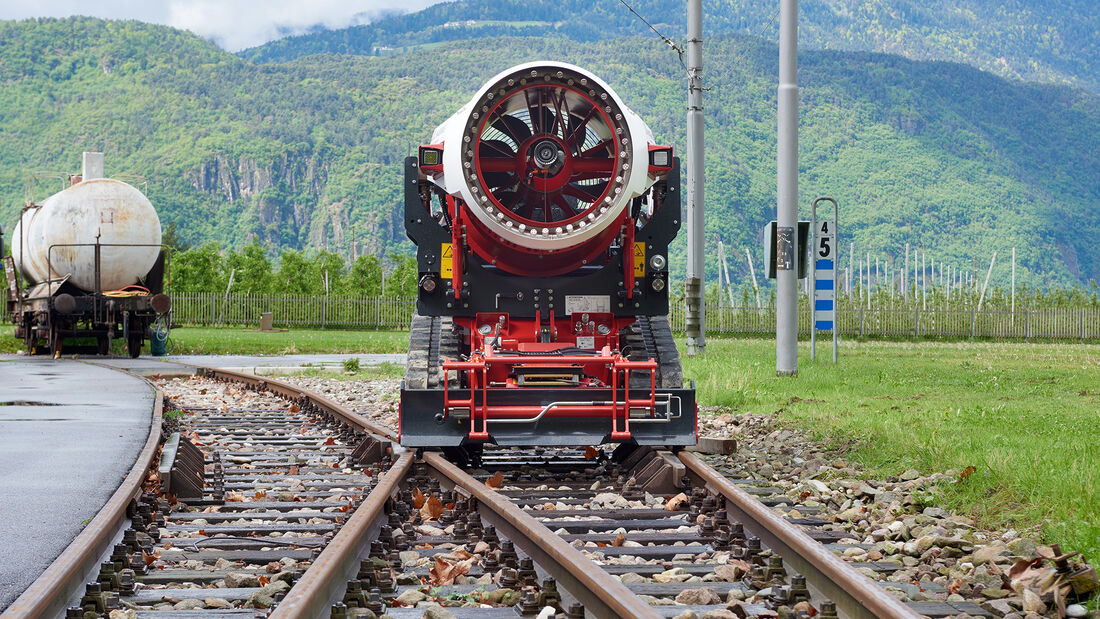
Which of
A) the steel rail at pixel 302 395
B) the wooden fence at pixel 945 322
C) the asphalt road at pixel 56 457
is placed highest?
the wooden fence at pixel 945 322

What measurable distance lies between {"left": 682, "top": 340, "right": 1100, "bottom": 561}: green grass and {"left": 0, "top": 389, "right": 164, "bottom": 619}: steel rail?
3936 millimetres

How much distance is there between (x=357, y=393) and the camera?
15102 mm

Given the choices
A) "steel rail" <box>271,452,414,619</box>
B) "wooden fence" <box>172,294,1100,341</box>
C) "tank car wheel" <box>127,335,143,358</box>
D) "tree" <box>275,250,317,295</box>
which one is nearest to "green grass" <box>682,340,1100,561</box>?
"steel rail" <box>271,452,414,619</box>

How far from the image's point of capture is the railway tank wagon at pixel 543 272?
298 inches

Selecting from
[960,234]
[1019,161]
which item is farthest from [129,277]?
[1019,161]

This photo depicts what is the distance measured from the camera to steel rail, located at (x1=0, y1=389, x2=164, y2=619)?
12.2ft

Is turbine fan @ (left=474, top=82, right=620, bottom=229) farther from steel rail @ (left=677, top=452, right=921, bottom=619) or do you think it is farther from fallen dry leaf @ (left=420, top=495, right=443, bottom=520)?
steel rail @ (left=677, top=452, right=921, bottom=619)

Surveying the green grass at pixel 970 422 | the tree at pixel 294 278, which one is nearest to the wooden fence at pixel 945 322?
the tree at pixel 294 278

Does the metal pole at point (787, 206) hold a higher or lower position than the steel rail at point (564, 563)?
higher

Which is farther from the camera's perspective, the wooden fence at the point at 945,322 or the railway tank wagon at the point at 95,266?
the wooden fence at the point at 945,322

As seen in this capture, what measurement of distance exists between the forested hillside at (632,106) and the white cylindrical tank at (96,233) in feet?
356

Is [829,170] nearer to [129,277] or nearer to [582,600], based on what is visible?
[129,277]

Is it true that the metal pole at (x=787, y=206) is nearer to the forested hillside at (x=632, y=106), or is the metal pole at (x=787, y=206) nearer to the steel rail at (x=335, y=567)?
the steel rail at (x=335, y=567)

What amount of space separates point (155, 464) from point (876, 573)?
5.13m
